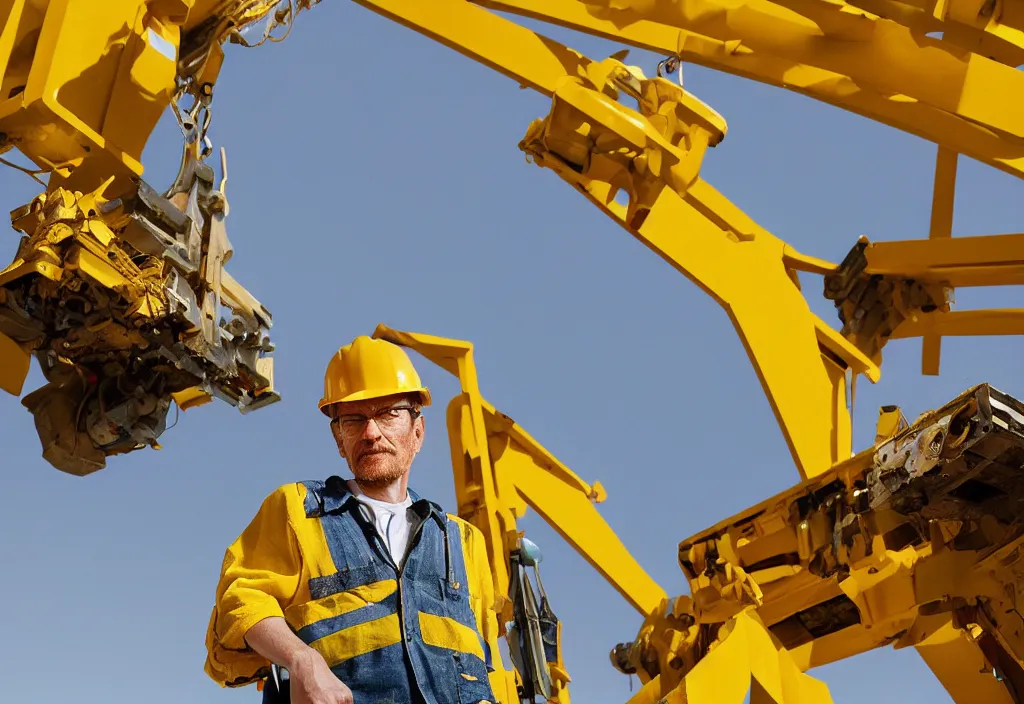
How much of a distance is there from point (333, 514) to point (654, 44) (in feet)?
17.3

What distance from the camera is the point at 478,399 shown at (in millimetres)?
10102

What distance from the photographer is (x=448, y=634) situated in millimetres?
3742

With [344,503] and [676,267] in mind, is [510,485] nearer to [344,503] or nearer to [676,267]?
[676,267]

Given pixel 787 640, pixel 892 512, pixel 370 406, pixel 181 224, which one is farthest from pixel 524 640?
pixel 370 406

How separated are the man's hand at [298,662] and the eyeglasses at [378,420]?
606 mm

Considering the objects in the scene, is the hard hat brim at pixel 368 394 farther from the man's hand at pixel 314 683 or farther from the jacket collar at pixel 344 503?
the man's hand at pixel 314 683

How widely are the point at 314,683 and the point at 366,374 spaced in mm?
933

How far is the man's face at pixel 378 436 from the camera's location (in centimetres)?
395

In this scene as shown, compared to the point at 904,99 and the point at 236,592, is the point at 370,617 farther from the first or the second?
the point at 904,99

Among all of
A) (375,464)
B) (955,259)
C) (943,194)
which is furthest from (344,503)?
(943,194)

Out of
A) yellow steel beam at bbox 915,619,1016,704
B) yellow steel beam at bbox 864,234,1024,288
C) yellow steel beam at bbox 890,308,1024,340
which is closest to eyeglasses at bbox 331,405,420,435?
yellow steel beam at bbox 915,619,1016,704

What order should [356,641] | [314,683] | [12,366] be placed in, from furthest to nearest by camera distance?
[12,366] < [356,641] < [314,683]

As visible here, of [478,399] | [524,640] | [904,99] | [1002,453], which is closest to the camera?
[1002,453]

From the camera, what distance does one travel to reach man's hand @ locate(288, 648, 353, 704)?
3363mm
